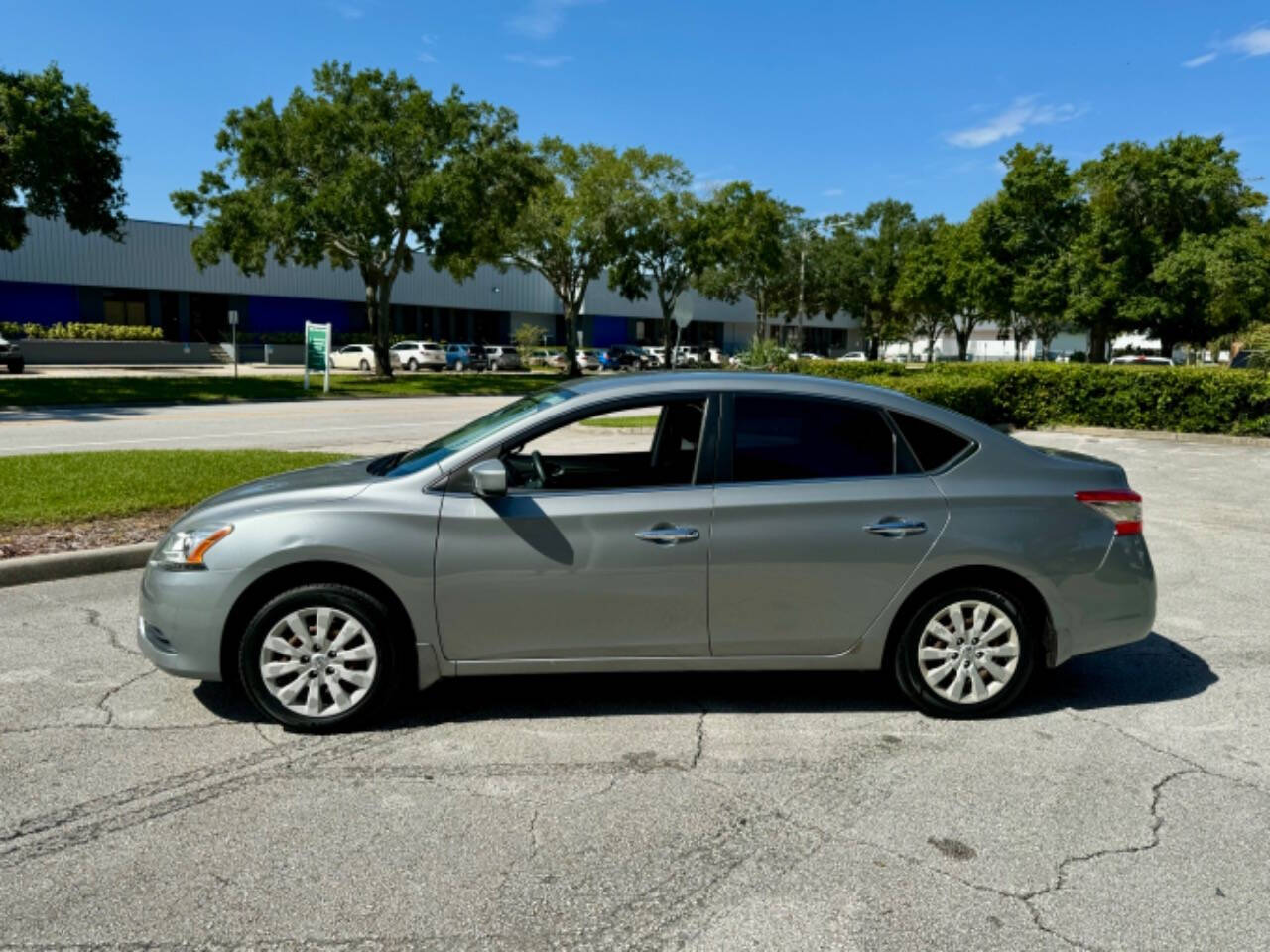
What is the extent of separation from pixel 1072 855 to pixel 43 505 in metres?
8.47

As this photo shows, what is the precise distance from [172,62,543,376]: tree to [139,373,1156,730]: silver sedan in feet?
92.8

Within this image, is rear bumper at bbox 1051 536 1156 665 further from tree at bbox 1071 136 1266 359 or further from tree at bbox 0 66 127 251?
tree at bbox 1071 136 1266 359

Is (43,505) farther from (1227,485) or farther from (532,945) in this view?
(1227,485)

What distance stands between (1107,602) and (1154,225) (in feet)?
142

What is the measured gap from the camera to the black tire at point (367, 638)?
13.7 ft

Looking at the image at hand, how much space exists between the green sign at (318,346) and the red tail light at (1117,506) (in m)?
29.3

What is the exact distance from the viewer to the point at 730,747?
425cm

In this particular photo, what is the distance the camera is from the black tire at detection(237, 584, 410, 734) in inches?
165


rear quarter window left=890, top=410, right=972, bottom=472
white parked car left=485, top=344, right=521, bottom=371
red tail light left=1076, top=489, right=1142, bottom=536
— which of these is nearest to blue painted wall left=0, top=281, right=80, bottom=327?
white parked car left=485, top=344, right=521, bottom=371

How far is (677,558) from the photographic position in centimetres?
428

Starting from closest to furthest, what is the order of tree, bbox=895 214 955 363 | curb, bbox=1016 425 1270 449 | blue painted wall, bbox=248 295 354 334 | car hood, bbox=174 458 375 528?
car hood, bbox=174 458 375 528 → curb, bbox=1016 425 1270 449 → tree, bbox=895 214 955 363 → blue painted wall, bbox=248 295 354 334

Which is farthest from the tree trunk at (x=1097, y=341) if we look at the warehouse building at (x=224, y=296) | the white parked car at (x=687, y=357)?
the white parked car at (x=687, y=357)

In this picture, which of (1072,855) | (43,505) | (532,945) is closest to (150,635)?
(532,945)

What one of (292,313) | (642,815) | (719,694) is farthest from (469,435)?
(292,313)
